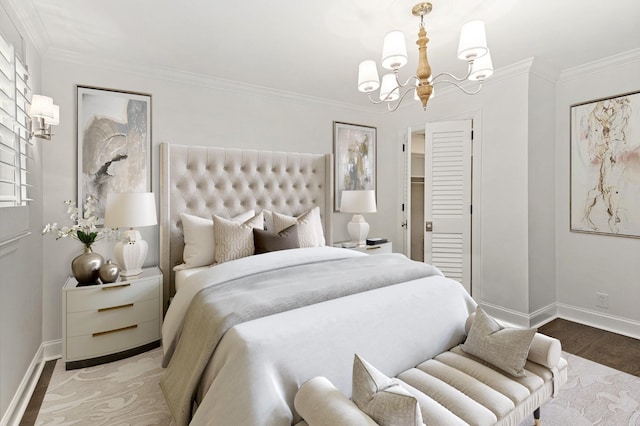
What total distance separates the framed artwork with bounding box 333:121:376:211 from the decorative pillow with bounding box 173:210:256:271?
67.8 inches

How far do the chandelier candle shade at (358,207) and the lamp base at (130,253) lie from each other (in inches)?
84.2

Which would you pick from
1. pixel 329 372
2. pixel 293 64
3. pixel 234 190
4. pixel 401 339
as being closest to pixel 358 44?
pixel 293 64

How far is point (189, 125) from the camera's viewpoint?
3.19 metres

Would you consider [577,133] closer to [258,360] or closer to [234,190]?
[234,190]

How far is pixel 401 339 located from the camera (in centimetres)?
173

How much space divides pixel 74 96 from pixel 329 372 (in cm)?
292

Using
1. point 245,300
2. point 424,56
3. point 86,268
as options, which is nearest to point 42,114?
point 86,268

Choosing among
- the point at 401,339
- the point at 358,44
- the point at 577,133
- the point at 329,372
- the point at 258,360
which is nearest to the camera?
the point at 258,360

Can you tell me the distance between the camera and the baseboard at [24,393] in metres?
1.82

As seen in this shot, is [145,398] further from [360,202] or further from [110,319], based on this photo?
[360,202]

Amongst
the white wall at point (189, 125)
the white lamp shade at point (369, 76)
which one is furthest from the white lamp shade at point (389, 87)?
the white wall at point (189, 125)

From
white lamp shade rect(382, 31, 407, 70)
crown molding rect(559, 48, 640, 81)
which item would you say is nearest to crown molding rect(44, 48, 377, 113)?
white lamp shade rect(382, 31, 407, 70)

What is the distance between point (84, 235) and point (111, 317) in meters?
0.66

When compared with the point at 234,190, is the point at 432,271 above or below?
below
